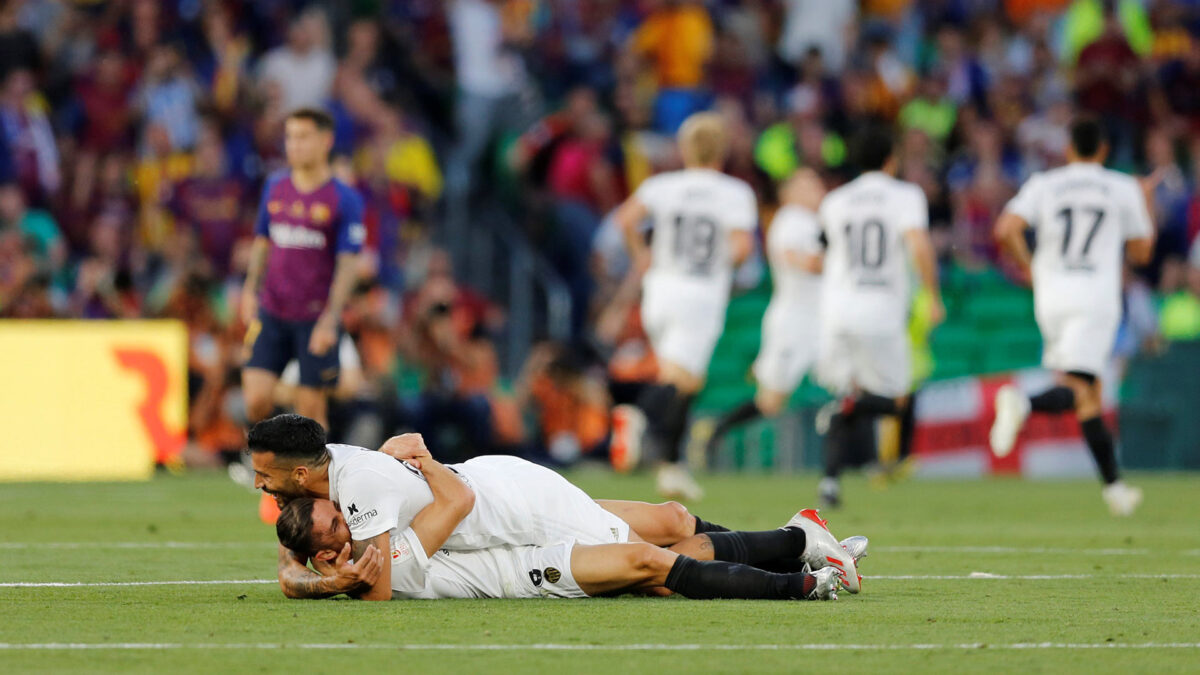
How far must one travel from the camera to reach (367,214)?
20.3 m

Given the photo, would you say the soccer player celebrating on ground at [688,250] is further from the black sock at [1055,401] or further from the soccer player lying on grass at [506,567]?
the soccer player lying on grass at [506,567]

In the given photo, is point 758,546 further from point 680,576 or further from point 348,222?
point 348,222

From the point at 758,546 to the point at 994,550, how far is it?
3256 millimetres

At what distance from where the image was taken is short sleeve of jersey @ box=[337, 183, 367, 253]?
42.2ft

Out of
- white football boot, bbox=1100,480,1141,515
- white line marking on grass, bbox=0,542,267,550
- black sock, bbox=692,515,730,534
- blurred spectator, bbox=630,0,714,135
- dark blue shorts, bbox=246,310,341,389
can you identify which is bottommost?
white football boot, bbox=1100,480,1141,515

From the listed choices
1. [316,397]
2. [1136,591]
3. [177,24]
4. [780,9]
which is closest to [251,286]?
[316,397]

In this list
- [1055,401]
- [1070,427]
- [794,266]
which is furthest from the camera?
[1070,427]

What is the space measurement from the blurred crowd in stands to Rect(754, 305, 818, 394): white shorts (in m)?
1.45

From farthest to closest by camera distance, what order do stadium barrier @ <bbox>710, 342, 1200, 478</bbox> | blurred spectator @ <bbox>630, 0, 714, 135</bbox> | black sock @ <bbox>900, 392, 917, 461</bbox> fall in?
blurred spectator @ <bbox>630, 0, 714, 135</bbox>, stadium barrier @ <bbox>710, 342, 1200, 478</bbox>, black sock @ <bbox>900, 392, 917, 461</bbox>

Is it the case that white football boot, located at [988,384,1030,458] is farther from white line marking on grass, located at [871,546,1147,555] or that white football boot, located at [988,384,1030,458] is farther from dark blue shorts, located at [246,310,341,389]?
dark blue shorts, located at [246,310,341,389]

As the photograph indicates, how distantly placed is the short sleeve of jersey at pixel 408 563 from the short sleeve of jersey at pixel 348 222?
18.5 ft

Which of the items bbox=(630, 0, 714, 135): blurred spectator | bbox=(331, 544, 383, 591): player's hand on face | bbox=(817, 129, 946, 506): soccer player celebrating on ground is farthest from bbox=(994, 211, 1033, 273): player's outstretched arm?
bbox=(630, 0, 714, 135): blurred spectator

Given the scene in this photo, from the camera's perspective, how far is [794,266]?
1839 cm

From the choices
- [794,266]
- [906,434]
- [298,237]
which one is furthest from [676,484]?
[794,266]
